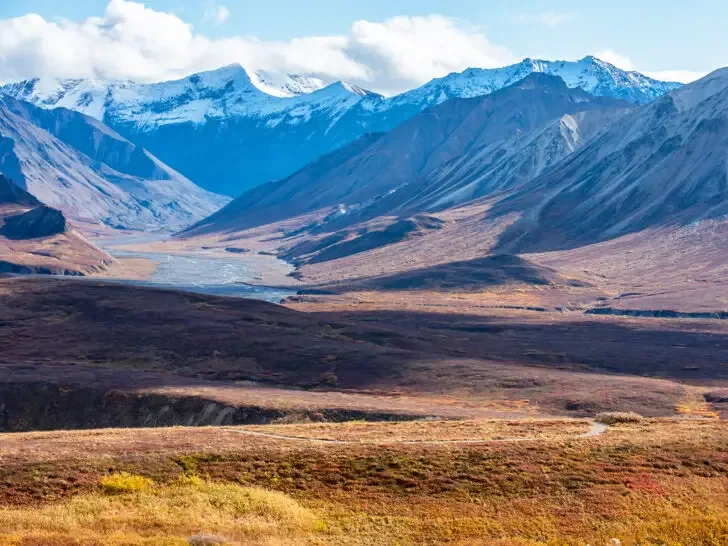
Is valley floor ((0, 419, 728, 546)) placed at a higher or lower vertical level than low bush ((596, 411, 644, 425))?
higher

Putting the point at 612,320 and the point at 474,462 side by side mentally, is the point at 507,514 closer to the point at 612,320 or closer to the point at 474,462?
the point at 474,462

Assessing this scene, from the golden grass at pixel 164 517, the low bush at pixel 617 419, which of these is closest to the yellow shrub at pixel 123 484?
the golden grass at pixel 164 517

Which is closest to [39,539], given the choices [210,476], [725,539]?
[210,476]

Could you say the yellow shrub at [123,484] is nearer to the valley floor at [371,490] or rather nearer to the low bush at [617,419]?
the valley floor at [371,490]

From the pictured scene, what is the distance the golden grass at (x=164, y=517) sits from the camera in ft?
91.1

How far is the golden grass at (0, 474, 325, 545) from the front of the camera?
91.1 ft

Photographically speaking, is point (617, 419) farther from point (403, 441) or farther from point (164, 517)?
point (164, 517)

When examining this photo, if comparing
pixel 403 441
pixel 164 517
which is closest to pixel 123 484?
pixel 164 517

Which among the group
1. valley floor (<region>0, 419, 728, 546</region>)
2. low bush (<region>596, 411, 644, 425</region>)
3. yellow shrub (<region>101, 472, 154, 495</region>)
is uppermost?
yellow shrub (<region>101, 472, 154, 495</region>)

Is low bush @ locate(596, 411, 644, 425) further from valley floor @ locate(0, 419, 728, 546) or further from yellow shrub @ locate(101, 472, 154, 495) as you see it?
yellow shrub @ locate(101, 472, 154, 495)

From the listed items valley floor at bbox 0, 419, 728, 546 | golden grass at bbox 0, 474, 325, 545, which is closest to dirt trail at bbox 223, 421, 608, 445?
valley floor at bbox 0, 419, 728, 546

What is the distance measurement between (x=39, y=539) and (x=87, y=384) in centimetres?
6562

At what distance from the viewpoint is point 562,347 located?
154 metres

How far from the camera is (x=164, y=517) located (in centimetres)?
2962
